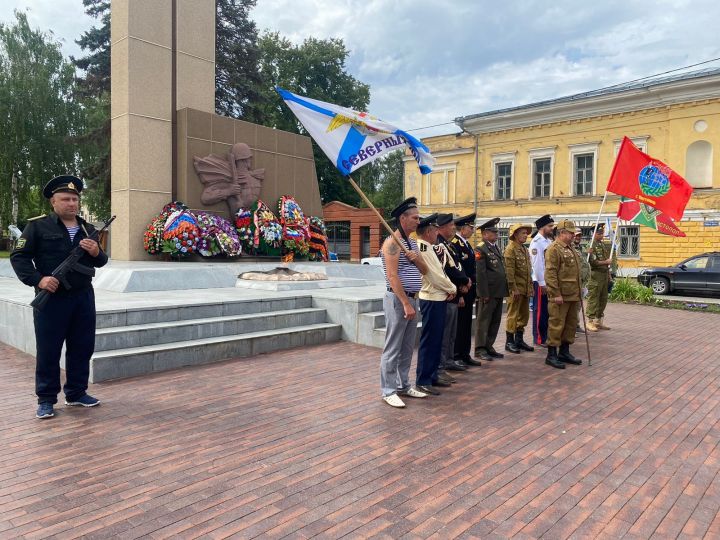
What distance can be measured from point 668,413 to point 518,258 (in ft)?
9.22

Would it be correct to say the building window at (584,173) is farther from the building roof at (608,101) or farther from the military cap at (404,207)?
the military cap at (404,207)

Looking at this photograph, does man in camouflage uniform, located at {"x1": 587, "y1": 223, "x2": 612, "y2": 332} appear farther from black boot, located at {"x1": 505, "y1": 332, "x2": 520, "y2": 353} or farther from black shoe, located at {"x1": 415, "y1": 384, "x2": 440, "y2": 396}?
black shoe, located at {"x1": 415, "y1": 384, "x2": 440, "y2": 396}

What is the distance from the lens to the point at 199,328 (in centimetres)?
632

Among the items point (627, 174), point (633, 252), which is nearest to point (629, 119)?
point (633, 252)

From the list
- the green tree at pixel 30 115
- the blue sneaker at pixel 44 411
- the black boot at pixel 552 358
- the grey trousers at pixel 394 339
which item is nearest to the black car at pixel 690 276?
the black boot at pixel 552 358

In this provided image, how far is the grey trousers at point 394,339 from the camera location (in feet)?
15.3

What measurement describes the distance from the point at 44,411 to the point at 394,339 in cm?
284

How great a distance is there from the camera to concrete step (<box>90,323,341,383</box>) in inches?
207

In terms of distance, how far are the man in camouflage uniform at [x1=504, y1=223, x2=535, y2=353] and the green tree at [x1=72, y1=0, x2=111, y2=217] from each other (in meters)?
23.2

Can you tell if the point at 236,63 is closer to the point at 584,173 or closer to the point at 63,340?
the point at 584,173

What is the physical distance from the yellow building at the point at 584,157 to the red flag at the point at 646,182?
16774 millimetres

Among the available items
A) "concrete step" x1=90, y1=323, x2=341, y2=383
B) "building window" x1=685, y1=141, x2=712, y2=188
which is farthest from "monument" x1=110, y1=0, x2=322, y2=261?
"building window" x1=685, y1=141, x2=712, y2=188

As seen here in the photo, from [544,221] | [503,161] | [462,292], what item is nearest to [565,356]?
[462,292]

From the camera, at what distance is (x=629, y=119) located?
26.0m
